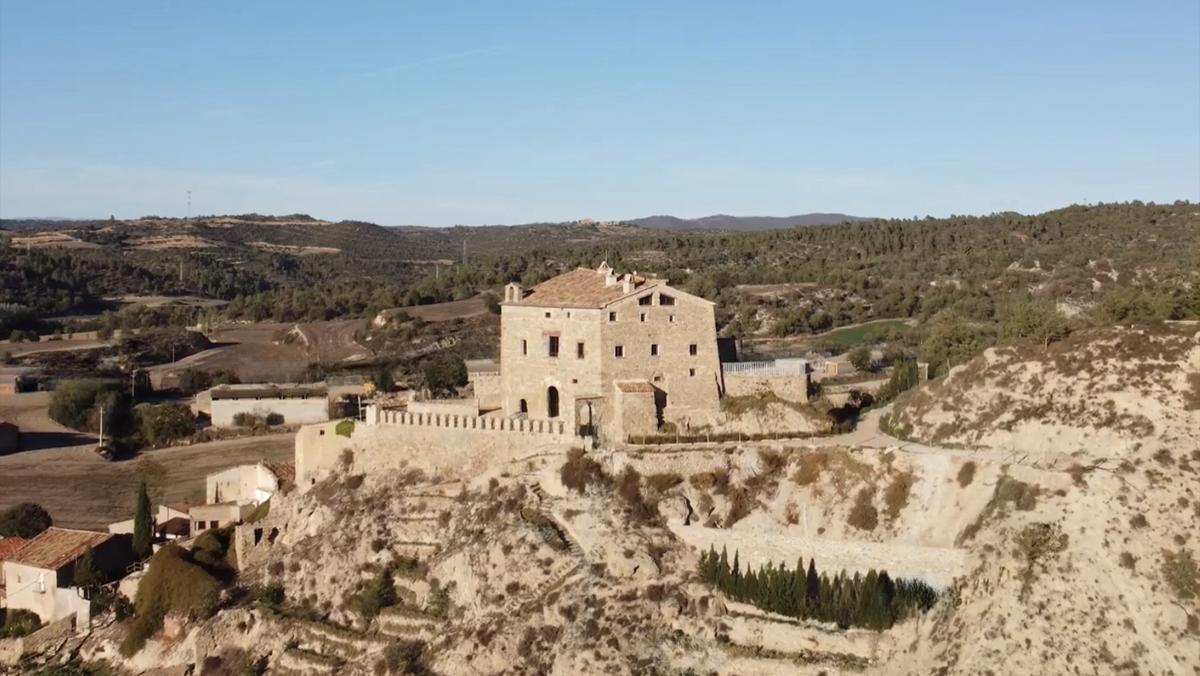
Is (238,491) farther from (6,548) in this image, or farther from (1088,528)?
(1088,528)

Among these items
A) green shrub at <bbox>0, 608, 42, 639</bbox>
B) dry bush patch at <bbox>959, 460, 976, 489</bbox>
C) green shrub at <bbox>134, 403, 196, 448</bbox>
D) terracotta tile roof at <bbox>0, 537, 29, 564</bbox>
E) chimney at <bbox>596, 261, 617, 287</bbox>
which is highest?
chimney at <bbox>596, 261, 617, 287</bbox>

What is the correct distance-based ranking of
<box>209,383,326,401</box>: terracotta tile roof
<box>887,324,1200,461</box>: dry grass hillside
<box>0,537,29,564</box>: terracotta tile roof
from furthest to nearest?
<box>209,383,326,401</box>: terracotta tile roof, <box>0,537,29,564</box>: terracotta tile roof, <box>887,324,1200,461</box>: dry grass hillside

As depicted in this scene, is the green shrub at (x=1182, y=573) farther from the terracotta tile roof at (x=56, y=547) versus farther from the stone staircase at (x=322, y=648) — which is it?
the terracotta tile roof at (x=56, y=547)

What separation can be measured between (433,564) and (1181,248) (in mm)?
60393

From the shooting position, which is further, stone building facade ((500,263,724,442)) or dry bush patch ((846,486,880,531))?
stone building facade ((500,263,724,442))

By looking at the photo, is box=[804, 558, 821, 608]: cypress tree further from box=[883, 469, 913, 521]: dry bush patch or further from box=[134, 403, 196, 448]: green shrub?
box=[134, 403, 196, 448]: green shrub

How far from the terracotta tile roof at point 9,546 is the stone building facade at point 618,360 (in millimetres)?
20936

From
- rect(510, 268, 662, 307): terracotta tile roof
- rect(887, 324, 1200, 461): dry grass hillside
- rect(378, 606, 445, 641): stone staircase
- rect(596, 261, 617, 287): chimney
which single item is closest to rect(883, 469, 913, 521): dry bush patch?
rect(887, 324, 1200, 461): dry grass hillside

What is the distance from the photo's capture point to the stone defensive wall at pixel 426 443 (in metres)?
39.2

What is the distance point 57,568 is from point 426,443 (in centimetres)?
1431

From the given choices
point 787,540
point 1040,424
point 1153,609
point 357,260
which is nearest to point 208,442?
point 787,540

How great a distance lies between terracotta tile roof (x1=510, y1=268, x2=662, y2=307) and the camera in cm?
4134

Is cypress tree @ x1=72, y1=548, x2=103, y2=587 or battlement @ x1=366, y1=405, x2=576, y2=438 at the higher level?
battlement @ x1=366, y1=405, x2=576, y2=438

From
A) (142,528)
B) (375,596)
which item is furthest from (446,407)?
(142,528)
